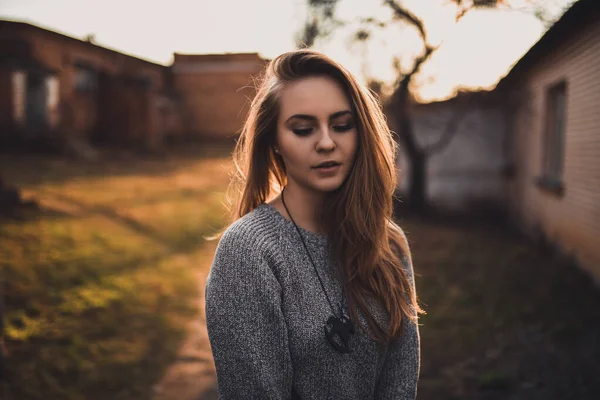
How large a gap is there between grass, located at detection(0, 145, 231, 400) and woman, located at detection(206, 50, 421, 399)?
132 cm

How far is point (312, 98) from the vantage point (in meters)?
1.63

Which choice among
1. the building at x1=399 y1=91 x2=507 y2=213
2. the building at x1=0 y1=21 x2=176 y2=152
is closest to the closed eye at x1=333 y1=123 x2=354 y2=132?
the building at x1=399 y1=91 x2=507 y2=213

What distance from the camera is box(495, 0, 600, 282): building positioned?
602 cm

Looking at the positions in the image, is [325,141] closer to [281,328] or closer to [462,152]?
[281,328]

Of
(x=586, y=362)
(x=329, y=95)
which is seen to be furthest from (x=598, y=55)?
(x=329, y=95)

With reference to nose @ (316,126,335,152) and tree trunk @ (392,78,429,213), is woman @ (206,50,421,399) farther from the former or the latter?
tree trunk @ (392,78,429,213)

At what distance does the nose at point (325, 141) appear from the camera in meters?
1.63

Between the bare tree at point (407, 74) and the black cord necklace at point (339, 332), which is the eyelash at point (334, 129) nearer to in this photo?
the black cord necklace at point (339, 332)

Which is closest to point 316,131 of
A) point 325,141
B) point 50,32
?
point 325,141

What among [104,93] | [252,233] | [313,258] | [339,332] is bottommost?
[339,332]

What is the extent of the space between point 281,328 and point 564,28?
22.0 ft

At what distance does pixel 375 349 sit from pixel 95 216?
7383 mm

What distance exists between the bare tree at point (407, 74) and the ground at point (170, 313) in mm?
4427

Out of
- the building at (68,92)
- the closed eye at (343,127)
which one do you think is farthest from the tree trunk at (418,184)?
the closed eye at (343,127)
